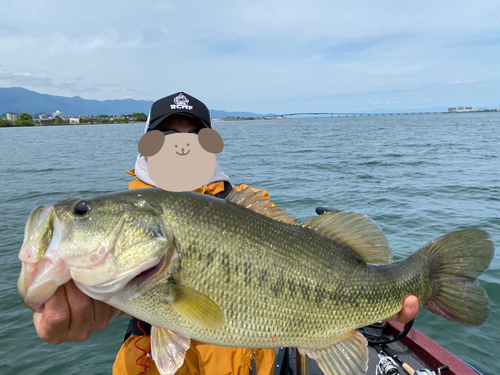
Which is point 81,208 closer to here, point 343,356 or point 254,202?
point 254,202

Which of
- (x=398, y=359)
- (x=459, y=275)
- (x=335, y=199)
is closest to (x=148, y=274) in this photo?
(x=459, y=275)

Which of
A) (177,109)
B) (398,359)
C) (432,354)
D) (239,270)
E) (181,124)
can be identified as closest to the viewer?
(239,270)

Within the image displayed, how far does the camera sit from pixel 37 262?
148 cm

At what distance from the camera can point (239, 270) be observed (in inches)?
67.2

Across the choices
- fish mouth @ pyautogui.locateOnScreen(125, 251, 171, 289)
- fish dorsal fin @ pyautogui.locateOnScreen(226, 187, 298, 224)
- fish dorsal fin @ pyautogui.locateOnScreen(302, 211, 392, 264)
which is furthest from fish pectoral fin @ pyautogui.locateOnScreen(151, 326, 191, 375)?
fish dorsal fin @ pyautogui.locateOnScreen(302, 211, 392, 264)

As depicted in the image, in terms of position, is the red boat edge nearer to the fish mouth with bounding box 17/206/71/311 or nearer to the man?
the man

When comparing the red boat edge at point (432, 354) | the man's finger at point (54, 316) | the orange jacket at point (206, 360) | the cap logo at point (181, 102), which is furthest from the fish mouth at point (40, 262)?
the red boat edge at point (432, 354)

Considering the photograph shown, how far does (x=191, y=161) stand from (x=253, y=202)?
1.81 feet

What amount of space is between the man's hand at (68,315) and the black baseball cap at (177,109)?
1621 mm

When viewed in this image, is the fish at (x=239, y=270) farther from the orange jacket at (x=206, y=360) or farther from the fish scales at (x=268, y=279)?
the orange jacket at (x=206, y=360)

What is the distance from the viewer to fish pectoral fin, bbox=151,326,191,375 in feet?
5.63

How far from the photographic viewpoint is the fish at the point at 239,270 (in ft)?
5.10

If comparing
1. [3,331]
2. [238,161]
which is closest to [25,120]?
[238,161]

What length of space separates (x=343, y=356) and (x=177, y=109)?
234 centimetres
